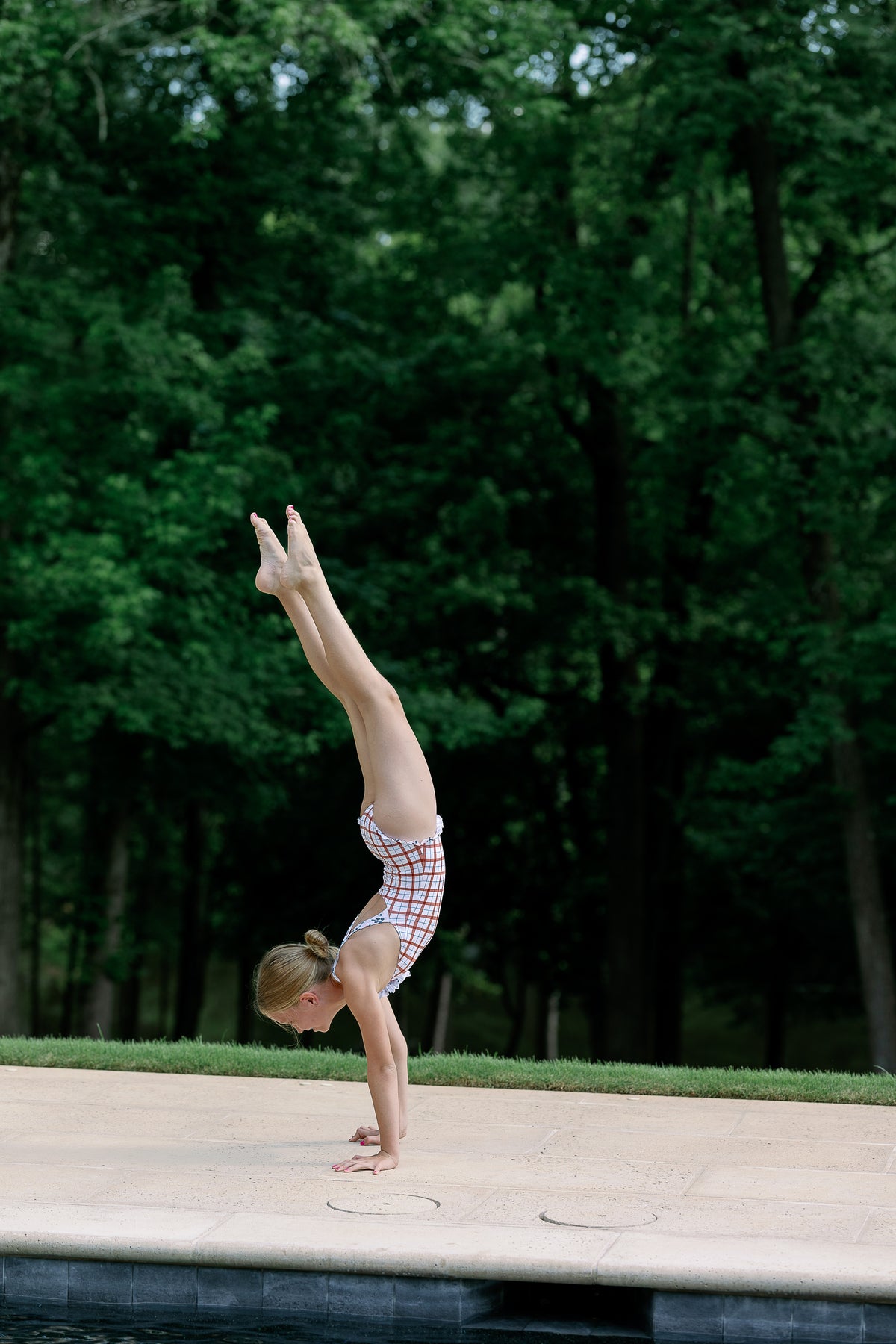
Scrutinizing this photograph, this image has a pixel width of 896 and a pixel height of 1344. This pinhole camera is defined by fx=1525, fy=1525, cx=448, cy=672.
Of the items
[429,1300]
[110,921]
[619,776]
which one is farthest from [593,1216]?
[110,921]

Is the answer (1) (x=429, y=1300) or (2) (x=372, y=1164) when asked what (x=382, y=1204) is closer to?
(2) (x=372, y=1164)

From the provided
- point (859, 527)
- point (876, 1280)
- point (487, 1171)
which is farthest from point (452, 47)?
point (876, 1280)

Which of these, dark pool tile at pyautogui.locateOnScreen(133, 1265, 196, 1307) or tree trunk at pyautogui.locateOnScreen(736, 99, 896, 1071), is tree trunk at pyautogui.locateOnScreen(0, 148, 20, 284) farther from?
dark pool tile at pyautogui.locateOnScreen(133, 1265, 196, 1307)

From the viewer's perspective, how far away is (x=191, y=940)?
2277cm

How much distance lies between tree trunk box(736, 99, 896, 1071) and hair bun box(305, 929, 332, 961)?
1005 cm

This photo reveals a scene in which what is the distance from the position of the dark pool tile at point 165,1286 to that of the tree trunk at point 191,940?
1784cm

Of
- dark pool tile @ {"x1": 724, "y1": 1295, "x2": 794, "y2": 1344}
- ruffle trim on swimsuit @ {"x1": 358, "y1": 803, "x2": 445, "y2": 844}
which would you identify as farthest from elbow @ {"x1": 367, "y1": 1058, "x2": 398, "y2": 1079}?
dark pool tile @ {"x1": 724, "y1": 1295, "x2": 794, "y2": 1344}

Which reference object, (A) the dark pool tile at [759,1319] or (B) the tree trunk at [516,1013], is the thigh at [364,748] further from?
(B) the tree trunk at [516,1013]

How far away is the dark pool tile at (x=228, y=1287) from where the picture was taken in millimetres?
4012

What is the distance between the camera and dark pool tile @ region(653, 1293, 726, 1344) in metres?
3.80

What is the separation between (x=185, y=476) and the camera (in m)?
13.6

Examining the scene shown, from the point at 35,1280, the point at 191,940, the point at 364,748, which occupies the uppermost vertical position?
the point at 191,940

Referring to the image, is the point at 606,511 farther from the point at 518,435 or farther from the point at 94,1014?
the point at 94,1014

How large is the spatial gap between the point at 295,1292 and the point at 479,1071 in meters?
3.25
